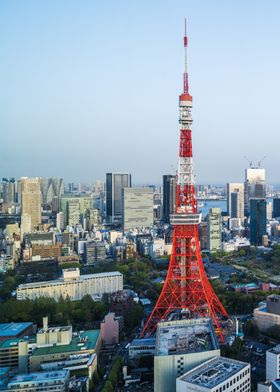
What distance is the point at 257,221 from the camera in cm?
1836

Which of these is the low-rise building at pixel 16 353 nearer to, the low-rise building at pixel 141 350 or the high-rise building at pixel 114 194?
the low-rise building at pixel 141 350

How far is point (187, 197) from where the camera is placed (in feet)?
25.5

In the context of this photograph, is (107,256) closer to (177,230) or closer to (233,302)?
(233,302)

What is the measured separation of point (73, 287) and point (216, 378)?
6.78m

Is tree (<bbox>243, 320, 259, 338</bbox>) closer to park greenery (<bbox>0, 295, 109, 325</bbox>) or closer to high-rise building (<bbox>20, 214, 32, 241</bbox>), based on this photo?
park greenery (<bbox>0, 295, 109, 325</bbox>)

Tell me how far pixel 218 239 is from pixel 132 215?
18.7ft

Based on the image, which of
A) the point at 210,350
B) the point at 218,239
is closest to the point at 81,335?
the point at 210,350

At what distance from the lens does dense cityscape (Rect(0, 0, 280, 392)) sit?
5430 mm

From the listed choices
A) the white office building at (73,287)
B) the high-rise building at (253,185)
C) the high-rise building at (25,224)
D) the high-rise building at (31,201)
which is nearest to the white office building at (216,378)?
the white office building at (73,287)

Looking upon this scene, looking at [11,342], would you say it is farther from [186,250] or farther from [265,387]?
[265,387]

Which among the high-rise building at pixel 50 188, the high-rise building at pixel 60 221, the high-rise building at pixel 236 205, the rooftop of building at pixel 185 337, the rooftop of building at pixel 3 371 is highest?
the high-rise building at pixel 50 188

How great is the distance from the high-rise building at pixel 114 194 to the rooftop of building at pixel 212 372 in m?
19.5

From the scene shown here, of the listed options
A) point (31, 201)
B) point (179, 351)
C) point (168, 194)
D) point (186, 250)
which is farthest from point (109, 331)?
point (168, 194)

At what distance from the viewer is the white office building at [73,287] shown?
10.4 meters
